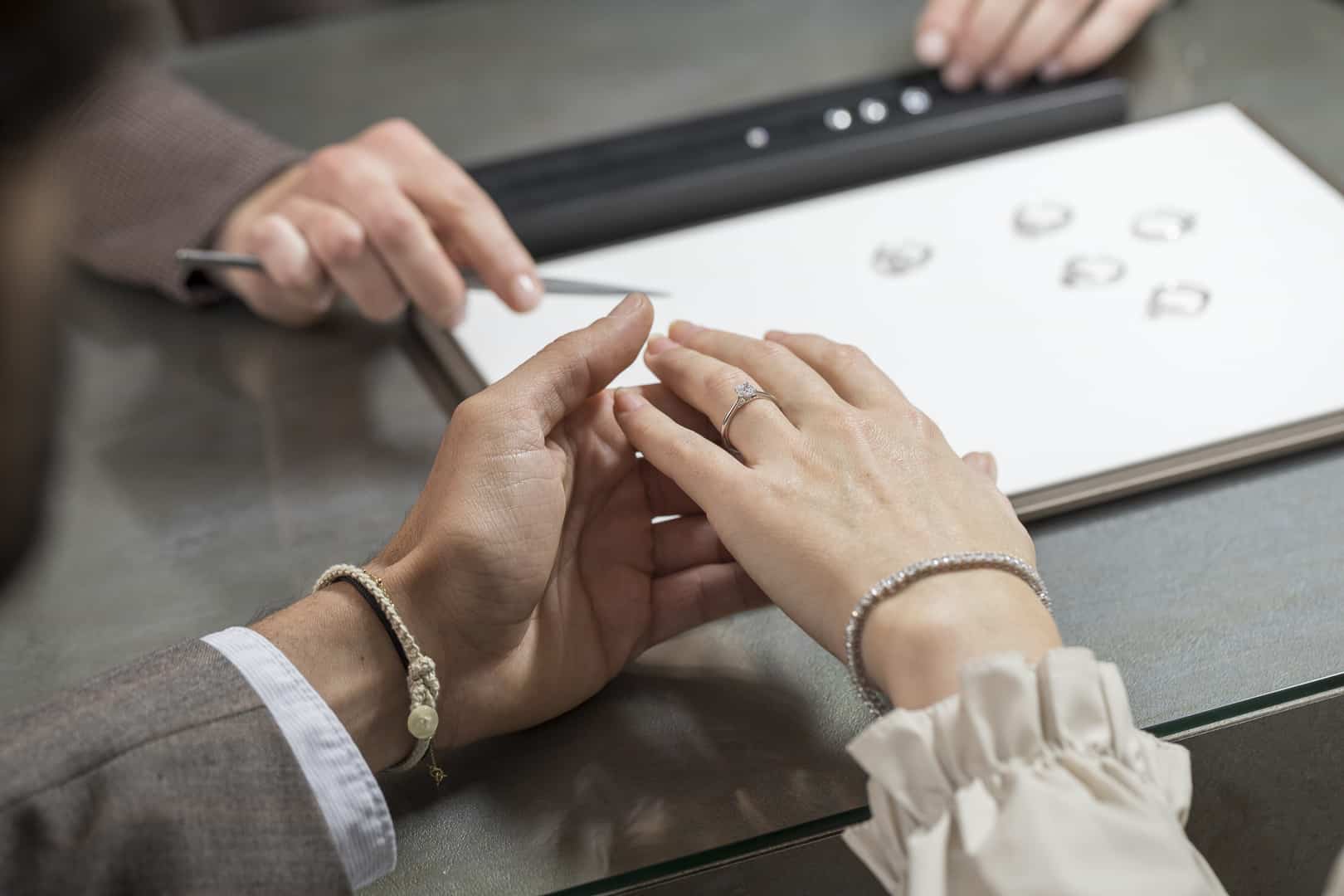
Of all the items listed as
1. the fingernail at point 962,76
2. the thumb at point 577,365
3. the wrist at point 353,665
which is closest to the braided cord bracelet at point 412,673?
the wrist at point 353,665

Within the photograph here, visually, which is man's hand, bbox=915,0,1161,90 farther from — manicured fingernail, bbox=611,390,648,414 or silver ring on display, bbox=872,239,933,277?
manicured fingernail, bbox=611,390,648,414

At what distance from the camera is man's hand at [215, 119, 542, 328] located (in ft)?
2.90

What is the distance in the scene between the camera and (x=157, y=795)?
0.55m

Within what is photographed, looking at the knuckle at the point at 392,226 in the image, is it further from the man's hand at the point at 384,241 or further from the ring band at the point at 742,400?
the ring band at the point at 742,400

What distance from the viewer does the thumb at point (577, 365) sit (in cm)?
68

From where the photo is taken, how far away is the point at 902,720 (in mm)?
521

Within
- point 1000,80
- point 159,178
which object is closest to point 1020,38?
point 1000,80

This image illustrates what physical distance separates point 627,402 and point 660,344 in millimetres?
58

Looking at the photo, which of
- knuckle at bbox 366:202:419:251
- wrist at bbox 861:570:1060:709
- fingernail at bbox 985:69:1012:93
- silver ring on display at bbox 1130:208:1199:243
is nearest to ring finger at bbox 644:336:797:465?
wrist at bbox 861:570:1060:709

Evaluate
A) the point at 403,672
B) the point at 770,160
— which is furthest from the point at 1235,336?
the point at 403,672

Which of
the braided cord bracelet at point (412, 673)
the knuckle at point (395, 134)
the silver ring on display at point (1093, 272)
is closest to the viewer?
the braided cord bracelet at point (412, 673)

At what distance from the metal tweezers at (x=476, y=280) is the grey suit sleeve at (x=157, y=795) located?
0.39 m

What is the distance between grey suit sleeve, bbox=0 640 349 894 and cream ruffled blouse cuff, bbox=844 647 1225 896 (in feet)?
0.76

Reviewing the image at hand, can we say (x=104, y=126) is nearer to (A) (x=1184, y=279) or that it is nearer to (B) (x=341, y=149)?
(B) (x=341, y=149)
